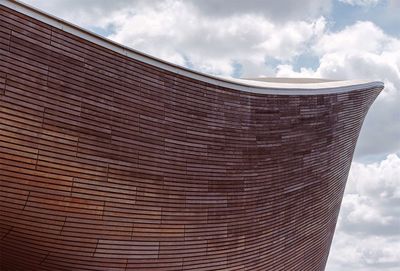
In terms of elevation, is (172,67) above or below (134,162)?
above

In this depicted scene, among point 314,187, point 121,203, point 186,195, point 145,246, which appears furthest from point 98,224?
point 314,187

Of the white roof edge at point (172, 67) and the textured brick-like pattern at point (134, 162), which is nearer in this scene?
the white roof edge at point (172, 67)

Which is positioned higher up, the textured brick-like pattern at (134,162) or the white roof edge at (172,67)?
the white roof edge at (172,67)

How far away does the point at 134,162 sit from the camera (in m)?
11.1

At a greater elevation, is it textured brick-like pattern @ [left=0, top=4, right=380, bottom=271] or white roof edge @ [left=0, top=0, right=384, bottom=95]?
white roof edge @ [left=0, top=0, right=384, bottom=95]

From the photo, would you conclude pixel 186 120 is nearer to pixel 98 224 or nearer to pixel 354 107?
pixel 98 224

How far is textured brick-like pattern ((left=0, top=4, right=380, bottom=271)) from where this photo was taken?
9367 mm

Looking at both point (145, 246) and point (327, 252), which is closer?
point (145, 246)

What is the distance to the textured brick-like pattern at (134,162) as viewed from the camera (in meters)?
9.37

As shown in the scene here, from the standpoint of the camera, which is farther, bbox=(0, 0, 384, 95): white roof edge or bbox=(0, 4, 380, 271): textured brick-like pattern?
bbox=(0, 4, 380, 271): textured brick-like pattern

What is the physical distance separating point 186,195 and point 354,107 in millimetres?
9255

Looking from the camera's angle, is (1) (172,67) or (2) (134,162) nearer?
(2) (134,162)

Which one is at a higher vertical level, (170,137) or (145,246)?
(170,137)

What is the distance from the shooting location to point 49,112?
9516 millimetres
